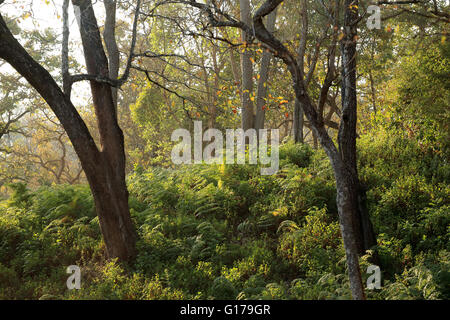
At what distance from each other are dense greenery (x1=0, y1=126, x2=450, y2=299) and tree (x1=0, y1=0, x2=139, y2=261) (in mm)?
611

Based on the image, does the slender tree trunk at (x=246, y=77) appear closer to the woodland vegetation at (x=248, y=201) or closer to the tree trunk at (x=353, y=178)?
the woodland vegetation at (x=248, y=201)

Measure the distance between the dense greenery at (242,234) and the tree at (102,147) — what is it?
2.01 feet

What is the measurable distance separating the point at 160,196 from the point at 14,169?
68.1ft

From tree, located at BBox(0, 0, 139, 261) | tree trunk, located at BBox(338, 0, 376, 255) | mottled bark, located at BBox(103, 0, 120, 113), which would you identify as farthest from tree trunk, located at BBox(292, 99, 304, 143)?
tree, located at BBox(0, 0, 139, 261)

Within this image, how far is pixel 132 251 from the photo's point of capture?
719 centimetres

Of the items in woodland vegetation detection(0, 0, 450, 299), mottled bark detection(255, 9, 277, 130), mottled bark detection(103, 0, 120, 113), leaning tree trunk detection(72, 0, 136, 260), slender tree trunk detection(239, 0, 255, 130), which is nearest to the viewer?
woodland vegetation detection(0, 0, 450, 299)

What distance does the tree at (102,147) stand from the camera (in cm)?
649

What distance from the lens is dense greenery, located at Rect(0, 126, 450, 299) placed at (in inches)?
238

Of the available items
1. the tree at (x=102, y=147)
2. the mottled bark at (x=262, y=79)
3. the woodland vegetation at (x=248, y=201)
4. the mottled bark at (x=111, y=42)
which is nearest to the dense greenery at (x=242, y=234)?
the woodland vegetation at (x=248, y=201)

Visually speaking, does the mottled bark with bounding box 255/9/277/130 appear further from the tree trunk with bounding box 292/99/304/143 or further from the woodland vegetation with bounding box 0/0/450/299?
the woodland vegetation with bounding box 0/0/450/299

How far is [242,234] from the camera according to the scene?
8.20m

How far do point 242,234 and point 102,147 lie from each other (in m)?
3.67

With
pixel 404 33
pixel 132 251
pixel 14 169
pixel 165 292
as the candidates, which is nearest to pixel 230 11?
pixel 404 33

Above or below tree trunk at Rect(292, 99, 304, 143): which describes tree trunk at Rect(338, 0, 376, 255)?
below
